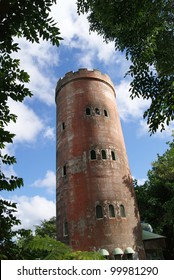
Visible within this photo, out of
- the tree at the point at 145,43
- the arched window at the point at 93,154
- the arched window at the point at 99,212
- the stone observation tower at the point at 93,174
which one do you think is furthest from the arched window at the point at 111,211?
the tree at the point at 145,43

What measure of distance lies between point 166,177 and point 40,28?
25.1m

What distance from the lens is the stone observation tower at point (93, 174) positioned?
17.5 metres

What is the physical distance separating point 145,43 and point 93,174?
11972 millimetres

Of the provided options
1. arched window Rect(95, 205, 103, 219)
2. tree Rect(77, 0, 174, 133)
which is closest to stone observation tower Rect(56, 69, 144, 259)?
arched window Rect(95, 205, 103, 219)

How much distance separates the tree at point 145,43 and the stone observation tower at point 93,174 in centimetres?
1061

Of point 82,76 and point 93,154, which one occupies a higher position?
point 82,76

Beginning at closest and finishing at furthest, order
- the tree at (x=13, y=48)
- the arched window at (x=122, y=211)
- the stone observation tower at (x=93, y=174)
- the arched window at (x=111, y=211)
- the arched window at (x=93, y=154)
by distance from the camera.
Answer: the tree at (x=13, y=48) < the stone observation tower at (x=93, y=174) < the arched window at (x=111, y=211) < the arched window at (x=122, y=211) < the arched window at (x=93, y=154)

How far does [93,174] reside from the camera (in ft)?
63.0

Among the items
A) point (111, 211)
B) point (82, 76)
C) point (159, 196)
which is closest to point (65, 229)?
point (111, 211)

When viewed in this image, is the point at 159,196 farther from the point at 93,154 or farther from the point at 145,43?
the point at 145,43

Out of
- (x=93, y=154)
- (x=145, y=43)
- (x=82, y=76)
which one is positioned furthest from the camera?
(x=82, y=76)

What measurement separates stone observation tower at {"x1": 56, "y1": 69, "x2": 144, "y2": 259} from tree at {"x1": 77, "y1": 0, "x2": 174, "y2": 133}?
10.6m

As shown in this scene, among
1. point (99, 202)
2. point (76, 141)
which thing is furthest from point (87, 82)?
point (99, 202)

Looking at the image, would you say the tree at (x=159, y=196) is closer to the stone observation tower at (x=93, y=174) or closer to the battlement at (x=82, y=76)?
the stone observation tower at (x=93, y=174)
